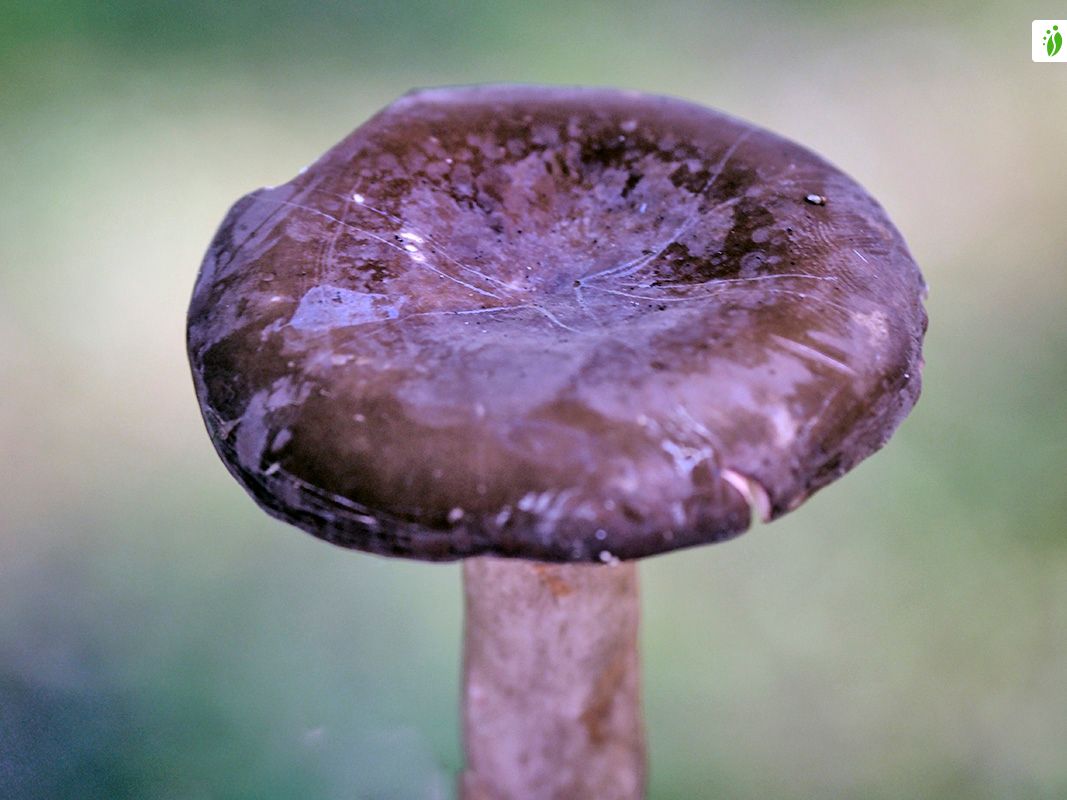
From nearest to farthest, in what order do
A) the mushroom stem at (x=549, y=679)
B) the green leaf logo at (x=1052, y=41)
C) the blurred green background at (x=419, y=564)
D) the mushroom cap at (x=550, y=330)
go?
the mushroom cap at (x=550, y=330)
the mushroom stem at (x=549, y=679)
the blurred green background at (x=419, y=564)
the green leaf logo at (x=1052, y=41)

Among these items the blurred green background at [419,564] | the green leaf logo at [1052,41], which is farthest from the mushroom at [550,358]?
the green leaf logo at [1052,41]

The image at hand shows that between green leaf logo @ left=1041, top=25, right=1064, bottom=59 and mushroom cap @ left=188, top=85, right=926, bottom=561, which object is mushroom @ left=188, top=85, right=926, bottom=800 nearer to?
mushroom cap @ left=188, top=85, right=926, bottom=561

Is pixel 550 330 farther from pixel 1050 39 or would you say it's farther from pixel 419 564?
pixel 1050 39

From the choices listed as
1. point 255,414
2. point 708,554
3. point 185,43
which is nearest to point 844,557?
point 708,554

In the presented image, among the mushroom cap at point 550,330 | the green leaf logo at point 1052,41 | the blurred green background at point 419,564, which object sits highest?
the green leaf logo at point 1052,41

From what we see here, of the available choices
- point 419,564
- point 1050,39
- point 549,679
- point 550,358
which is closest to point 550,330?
point 550,358

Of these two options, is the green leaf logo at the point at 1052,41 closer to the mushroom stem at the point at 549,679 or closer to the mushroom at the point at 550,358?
the mushroom at the point at 550,358
